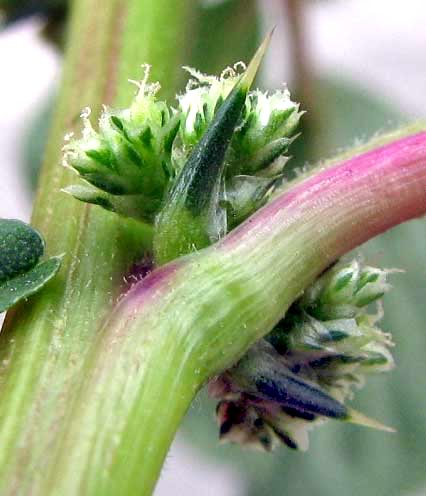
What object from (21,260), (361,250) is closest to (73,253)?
(21,260)

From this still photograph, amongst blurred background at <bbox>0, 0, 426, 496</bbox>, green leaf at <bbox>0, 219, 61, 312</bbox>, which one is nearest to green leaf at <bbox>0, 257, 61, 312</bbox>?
green leaf at <bbox>0, 219, 61, 312</bbox>

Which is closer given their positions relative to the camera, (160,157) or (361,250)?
(160,157)

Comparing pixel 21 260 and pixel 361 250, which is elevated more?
pixel 361 250

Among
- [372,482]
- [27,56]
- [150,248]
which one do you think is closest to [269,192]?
[150,248]

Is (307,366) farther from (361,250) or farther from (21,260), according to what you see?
(361,250)

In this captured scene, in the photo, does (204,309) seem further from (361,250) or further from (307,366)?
(361,250)

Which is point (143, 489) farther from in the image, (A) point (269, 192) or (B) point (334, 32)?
(B) point (334, 32)

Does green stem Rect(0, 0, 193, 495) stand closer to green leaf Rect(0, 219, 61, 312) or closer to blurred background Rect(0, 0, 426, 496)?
green leaf Rect(0, 219, 61, 312)
